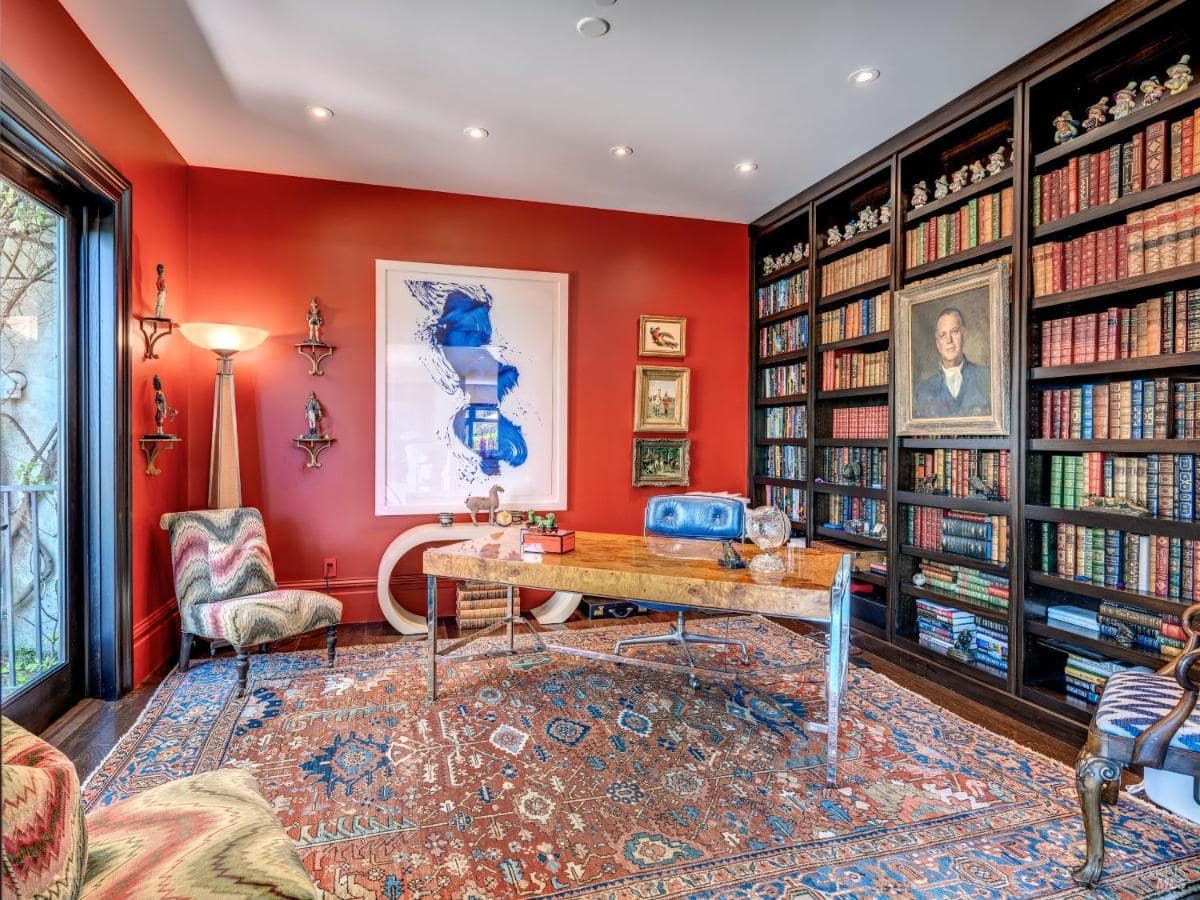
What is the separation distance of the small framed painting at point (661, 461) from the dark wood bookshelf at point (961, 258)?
6.18 ft

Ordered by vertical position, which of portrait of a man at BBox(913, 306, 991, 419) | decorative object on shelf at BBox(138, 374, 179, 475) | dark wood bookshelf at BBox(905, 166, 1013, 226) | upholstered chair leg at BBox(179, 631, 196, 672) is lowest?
upholstered chair leg at BBox(179, 631, 196, 672)

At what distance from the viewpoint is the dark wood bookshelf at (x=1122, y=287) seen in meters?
2.26

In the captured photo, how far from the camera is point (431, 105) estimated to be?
10.1 feet

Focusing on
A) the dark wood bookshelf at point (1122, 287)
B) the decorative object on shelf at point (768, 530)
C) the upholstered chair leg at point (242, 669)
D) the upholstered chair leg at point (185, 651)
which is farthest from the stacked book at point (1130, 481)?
the upholstered chair leg at point (185, 651)

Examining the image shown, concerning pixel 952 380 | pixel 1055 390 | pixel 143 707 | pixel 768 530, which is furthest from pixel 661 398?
pixel 143 707

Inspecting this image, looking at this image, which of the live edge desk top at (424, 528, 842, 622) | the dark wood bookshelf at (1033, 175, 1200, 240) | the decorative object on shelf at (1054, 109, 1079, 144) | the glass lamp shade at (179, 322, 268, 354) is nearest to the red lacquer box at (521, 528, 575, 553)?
the live edge desk top at (424, 528, 842, 622)

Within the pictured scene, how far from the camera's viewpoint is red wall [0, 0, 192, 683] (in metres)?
2.29

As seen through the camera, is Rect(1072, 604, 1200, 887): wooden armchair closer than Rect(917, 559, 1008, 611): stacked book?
Yes

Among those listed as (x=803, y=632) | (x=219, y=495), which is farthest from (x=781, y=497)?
(x=219, y=495)

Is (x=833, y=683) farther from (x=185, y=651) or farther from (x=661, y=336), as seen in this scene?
(x=185, y=651)

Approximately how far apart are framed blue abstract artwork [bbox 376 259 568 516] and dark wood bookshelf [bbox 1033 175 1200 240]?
2.76m

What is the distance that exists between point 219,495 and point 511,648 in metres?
1.86

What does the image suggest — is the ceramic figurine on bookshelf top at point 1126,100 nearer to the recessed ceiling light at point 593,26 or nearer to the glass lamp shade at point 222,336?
the recessed ceiling light at point 593,26

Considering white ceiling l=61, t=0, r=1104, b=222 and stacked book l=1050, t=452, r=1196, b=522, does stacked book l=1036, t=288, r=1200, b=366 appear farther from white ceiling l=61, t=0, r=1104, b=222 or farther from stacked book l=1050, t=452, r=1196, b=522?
white ceiling l=61, t=0, r=1104, b=222
